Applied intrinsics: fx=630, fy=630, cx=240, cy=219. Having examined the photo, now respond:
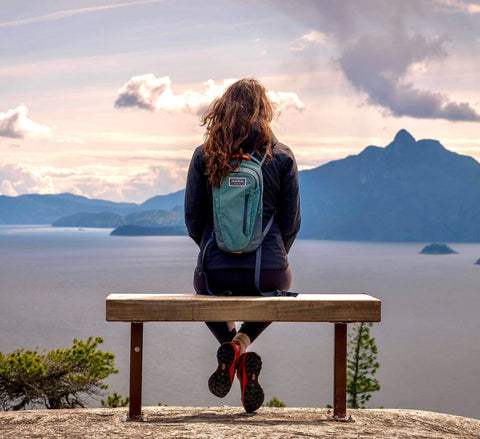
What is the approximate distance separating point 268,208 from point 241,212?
0.88ft

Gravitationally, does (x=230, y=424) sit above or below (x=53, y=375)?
above

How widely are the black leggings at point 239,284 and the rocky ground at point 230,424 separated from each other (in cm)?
61

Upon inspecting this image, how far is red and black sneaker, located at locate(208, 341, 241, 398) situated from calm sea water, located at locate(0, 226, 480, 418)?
197ft

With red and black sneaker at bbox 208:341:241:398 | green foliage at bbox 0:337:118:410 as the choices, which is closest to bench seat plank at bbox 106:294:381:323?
red and black sneaker at bbox 208:341:241:398

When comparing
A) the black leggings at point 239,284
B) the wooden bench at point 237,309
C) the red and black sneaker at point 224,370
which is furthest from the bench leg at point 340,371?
the red and black sneaker at point 224,370

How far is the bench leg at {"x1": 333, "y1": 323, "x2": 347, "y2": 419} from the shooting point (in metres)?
4.48

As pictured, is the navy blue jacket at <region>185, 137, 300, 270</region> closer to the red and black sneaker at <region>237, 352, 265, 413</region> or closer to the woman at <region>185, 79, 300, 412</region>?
the woman at <region>185, 79, 300, 412</region>

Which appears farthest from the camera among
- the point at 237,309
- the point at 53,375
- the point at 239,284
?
the point at 53,375

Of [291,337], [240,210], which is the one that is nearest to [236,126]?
[240,210]

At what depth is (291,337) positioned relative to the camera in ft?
334

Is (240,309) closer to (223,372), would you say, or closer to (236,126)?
(223,372)

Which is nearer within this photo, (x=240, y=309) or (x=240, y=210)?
(x=240, y=309)

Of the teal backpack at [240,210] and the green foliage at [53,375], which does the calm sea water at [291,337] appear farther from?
the teal backpack at [240,210]

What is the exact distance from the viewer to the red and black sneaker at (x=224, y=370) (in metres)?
4.18
